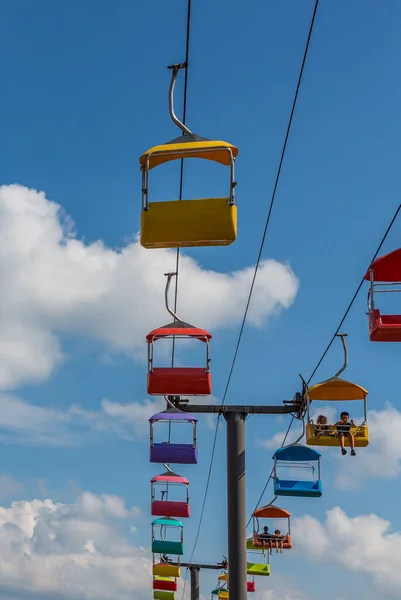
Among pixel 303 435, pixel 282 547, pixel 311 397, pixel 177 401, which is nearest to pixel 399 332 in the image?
pixel 311 397

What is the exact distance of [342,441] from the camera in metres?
12.9

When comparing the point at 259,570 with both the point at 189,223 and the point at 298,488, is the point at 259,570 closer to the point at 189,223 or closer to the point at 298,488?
the point at 298,488

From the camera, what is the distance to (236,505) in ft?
49.9

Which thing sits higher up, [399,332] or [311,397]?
[311,397]

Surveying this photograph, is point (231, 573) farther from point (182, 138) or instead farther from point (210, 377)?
point (182, 138)

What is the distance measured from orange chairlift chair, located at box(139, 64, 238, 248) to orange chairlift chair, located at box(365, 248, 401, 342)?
213cm

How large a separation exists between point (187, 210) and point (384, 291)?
254 cm

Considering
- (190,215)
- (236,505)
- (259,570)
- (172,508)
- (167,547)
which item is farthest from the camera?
(259,570)

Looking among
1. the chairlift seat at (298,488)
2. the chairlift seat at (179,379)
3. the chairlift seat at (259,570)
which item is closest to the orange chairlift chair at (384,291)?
the chairlift seat at (179,379)

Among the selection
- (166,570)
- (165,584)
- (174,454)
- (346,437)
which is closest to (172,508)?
(174,454)

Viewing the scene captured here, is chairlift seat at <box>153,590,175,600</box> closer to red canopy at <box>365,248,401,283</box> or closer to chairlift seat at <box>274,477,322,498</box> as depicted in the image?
chairlift seat at <box>274,477,322,498</box>

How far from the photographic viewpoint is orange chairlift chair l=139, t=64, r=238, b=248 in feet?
20.9

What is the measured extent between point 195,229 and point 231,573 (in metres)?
10.2

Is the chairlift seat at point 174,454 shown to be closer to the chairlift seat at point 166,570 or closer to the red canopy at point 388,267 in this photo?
the red canopy at point 388,267
